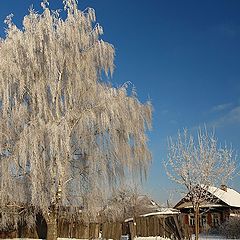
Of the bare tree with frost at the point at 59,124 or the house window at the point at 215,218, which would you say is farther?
the house window at the point at 215,218

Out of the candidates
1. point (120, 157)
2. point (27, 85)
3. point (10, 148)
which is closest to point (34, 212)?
point (10, 148)

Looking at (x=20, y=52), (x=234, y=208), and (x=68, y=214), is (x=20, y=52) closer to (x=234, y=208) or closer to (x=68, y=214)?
(x=68, y=214)

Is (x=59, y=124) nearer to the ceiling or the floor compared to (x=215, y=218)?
nearer to the ceiling

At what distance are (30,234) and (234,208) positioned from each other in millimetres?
24682

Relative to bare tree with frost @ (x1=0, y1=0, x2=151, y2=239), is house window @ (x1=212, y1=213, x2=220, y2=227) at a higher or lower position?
lower

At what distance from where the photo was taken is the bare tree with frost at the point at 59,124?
16.5 m

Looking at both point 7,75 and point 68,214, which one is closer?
point 7,75

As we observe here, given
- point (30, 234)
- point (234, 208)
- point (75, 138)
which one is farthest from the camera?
point (234, 208)

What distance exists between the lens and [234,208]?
133ft

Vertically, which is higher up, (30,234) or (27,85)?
(27,85)

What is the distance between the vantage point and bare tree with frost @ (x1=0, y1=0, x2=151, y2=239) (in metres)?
16.5

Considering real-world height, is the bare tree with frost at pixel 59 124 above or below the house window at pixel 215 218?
above

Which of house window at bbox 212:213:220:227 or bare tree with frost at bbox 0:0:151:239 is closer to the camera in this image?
bare tree with frost at bbox 0:0:151:239

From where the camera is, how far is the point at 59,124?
16531 mm
